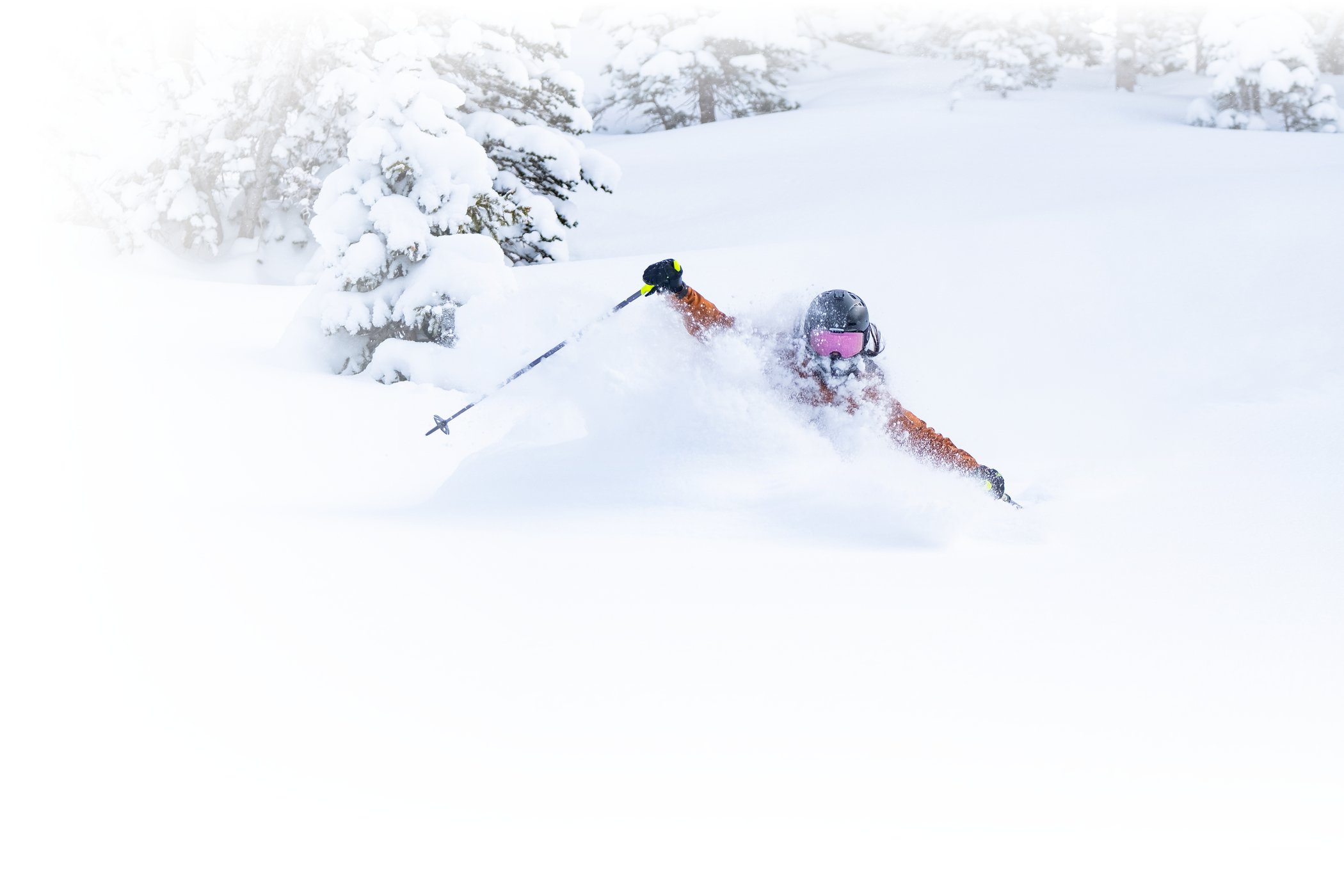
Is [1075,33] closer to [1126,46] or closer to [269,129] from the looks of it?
[1126,46]

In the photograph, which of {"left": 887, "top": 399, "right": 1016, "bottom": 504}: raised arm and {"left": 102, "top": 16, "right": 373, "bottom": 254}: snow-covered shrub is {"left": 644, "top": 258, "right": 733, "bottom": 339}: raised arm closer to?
{"left": 887, "top": 399, "right": 1016, "bottom": 504}: raised arm

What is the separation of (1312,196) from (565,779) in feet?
38.1

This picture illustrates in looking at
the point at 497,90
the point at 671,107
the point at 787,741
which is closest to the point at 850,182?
the point at 497,90

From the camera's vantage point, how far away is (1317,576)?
11.1ft

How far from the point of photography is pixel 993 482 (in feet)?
16.5

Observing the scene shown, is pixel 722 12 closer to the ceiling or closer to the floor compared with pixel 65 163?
closer to the ceiling

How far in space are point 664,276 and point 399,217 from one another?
443 centimetres

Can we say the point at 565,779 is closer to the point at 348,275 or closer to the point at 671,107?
the point at 348,275

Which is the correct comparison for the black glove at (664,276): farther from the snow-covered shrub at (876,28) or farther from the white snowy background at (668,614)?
the snow-covered shrub at (876,28)

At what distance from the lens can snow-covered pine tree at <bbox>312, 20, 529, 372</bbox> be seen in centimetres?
860

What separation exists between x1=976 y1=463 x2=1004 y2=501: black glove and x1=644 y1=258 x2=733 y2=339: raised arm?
161cm

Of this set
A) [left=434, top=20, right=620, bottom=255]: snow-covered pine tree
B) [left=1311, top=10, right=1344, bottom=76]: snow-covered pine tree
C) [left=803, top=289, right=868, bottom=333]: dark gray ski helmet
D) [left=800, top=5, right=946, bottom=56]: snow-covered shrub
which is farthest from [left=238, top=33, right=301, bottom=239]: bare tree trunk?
[left=1311, top=10, right=1344, bottom=76]: snow-covered pine tree

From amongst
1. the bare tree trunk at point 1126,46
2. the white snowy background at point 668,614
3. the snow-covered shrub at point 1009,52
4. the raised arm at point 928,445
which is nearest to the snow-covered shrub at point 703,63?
the snow-covered shrub at point 1009,52

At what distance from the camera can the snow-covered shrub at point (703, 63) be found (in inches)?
858
